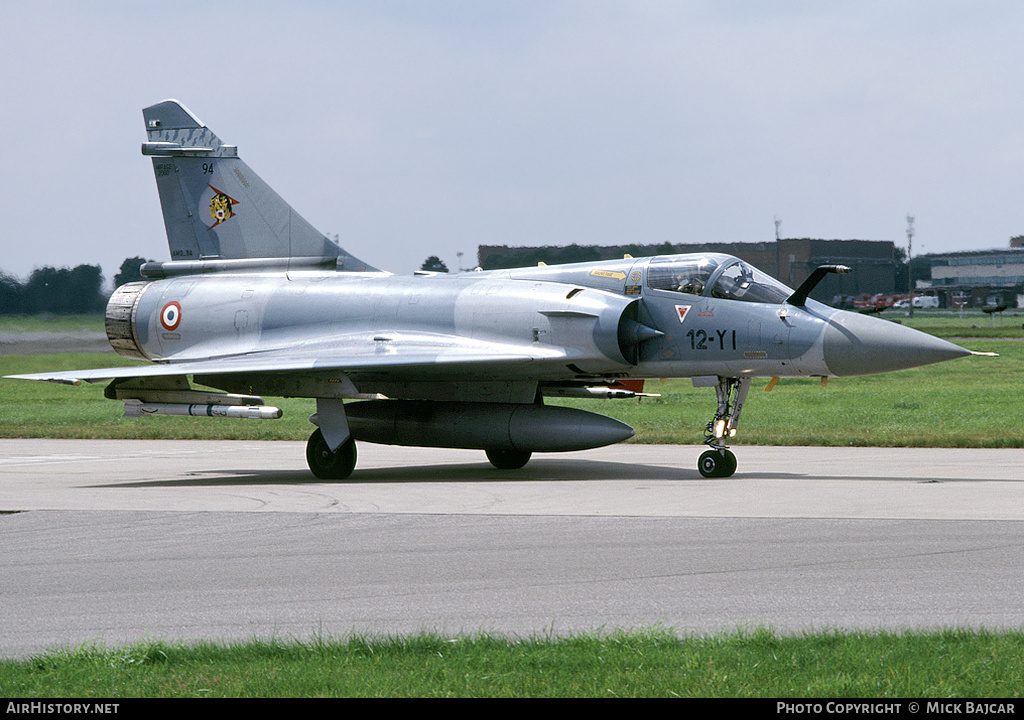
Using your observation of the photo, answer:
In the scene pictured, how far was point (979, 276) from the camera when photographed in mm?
104312

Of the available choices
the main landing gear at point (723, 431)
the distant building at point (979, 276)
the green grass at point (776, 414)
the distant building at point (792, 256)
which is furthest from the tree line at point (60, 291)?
the distant building at point (979, 276)

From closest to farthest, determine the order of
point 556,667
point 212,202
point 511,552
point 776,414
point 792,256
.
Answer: point 556,667
point 511,552
point 212,202
point 776,414
point 792,256

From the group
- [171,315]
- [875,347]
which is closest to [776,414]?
[875,347]

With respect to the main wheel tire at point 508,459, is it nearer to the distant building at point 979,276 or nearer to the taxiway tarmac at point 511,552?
the taxiway tarmac at point 511,552

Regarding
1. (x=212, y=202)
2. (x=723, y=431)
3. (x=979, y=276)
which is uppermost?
(x=979, y=276)

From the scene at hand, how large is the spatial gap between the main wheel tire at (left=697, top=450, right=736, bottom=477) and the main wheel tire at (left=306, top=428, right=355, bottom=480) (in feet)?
15.0

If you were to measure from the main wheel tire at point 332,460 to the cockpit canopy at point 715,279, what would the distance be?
Result: 4497 mm

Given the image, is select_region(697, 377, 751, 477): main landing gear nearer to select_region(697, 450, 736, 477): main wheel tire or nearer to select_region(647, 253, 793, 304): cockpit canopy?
select_region(697, 450, 736, 477): main wheel tire

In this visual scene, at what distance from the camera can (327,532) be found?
9.88m

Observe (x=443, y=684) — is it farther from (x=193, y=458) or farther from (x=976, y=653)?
(x=193, y=458)

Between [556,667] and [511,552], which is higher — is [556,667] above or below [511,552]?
above

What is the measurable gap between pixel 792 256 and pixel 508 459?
40603mm

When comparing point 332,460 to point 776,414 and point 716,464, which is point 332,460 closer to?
point 716,464

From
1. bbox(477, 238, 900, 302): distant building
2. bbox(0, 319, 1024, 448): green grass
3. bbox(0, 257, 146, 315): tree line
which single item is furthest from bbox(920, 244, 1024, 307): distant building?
bbox(0, 257, 146, 315): tree line
